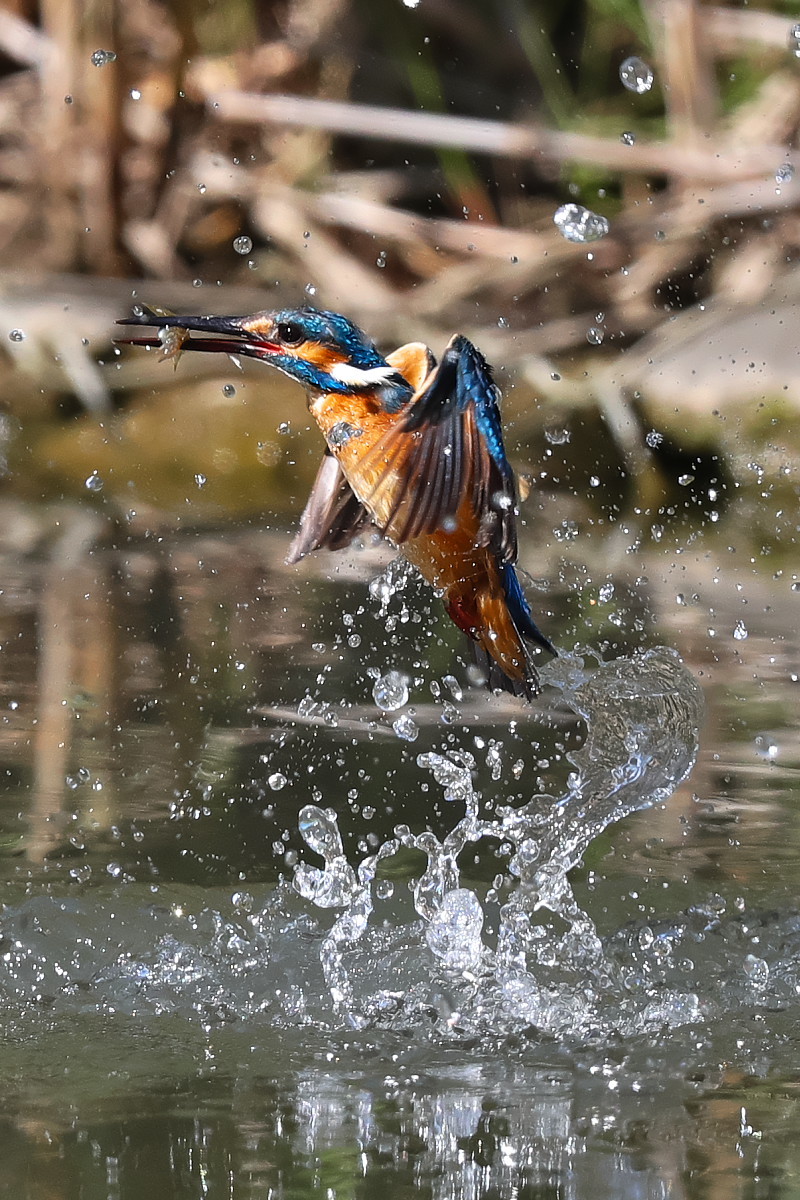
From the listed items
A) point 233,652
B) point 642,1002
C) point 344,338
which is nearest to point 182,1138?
point 642,1002

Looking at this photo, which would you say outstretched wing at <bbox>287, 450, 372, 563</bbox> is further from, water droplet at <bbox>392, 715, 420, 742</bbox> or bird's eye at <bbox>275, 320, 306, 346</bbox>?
water droplet at <bbox>392, 715, 420, 742</bbox>

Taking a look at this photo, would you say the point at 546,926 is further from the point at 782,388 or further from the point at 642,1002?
the point at 782,388

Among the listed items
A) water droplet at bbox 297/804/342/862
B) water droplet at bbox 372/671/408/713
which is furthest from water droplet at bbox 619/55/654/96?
water droplet at bbox 297/804/342/862

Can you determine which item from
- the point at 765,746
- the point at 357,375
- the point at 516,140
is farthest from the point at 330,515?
the point at 516,140

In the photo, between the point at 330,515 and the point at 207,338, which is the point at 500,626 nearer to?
the point at 330,515

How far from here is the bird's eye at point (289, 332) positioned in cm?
166

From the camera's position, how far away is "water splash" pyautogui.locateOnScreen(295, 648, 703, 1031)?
1835mm

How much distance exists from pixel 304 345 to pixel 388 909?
0.65 m

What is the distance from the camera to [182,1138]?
1453 mm

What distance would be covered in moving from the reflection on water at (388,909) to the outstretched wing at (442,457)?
447 millimetres

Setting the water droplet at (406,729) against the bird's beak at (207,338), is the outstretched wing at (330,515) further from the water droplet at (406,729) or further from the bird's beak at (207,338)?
the water droplet at (406,729)

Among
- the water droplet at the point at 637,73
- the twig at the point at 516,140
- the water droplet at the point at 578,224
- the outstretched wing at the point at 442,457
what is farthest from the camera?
the twig at the point at 516,140

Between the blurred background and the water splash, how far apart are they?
0.05m

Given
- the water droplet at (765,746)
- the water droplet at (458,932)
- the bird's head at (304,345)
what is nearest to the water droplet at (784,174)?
the water droplet at (765,746)
